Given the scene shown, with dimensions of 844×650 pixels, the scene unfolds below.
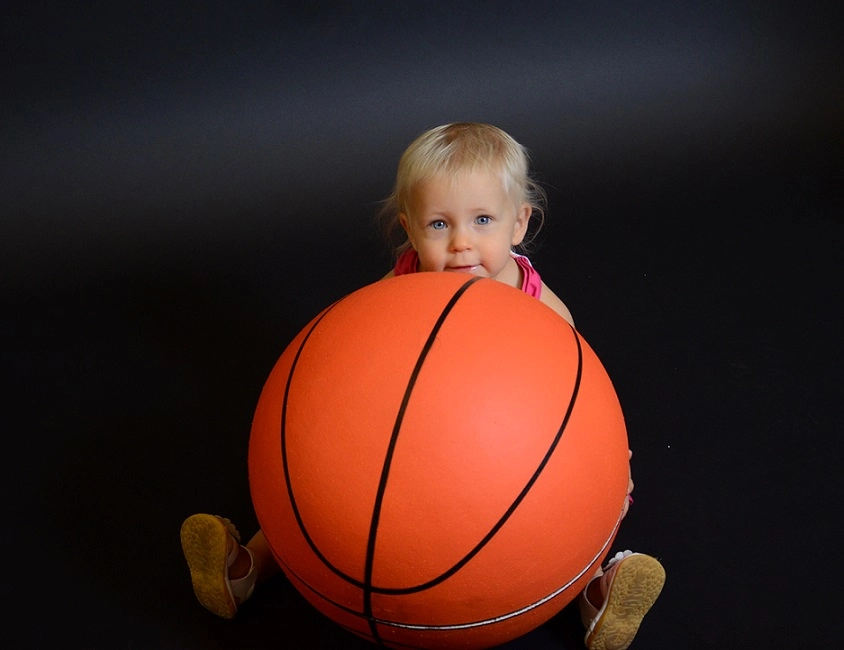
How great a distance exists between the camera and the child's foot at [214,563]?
193 centimetres

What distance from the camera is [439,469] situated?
60.7 inches

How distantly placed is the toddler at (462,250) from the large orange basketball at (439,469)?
0.21m

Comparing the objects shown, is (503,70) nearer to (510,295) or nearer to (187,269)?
(187,269)

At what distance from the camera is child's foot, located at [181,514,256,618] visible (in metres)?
1.93

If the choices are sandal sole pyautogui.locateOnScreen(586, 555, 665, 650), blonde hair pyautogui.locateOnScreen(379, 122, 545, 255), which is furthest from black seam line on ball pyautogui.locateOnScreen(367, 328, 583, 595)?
blonde hair pyautogui.locateOnScreen(379, 122, 545, 255)

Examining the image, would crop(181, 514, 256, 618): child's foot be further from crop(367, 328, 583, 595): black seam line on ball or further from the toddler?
crop(367, 328, 583, 595): black seam line on ball

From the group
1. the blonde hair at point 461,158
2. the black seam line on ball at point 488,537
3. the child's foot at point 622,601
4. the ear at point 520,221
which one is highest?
the blonde hair at point 461,158

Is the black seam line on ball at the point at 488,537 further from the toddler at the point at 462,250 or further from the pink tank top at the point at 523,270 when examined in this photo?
the pink tank top at the point at 523,270

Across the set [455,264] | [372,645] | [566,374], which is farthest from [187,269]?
[566,374]

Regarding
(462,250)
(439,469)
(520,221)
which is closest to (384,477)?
(439,469)

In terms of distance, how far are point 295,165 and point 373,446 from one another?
7.50 ft

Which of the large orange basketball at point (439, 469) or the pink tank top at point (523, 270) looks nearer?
the large orange basketball at point (439, 469)

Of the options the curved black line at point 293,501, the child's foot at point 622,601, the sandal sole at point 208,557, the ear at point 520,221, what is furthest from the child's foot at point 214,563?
the ear at point 520,221

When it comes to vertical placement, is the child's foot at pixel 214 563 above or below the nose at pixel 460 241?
below
